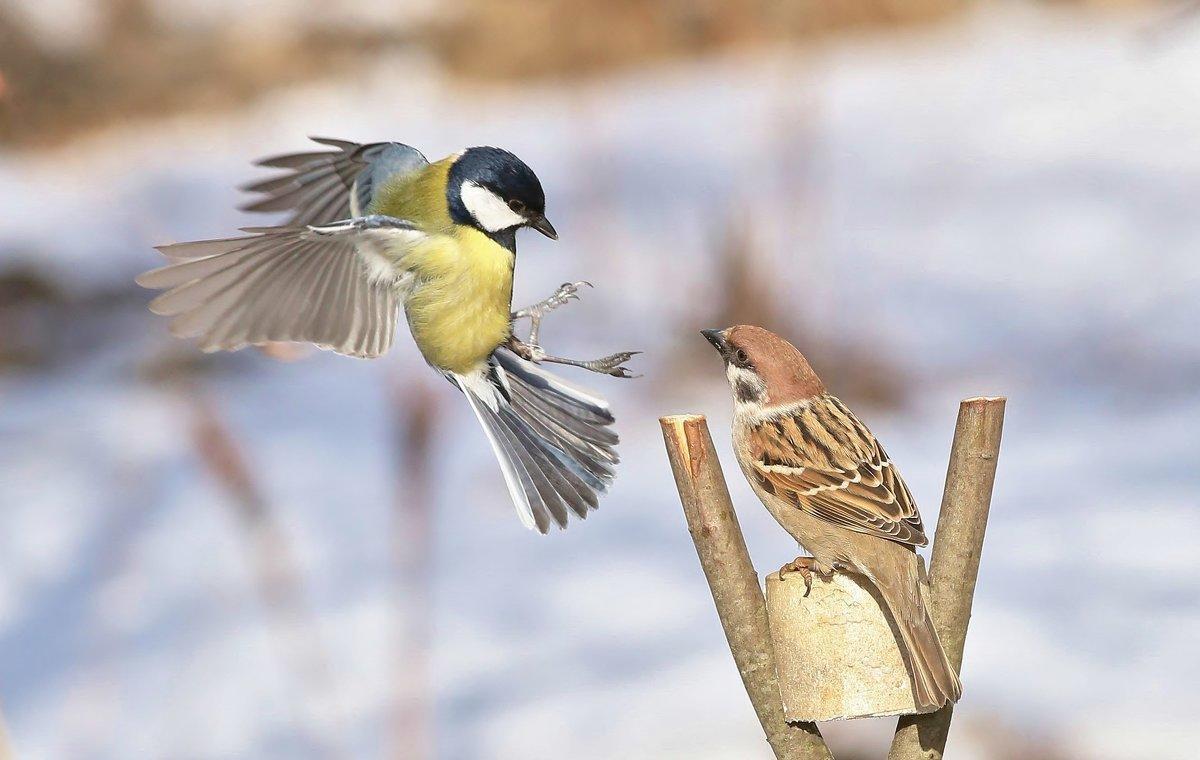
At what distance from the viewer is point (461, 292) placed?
134cm

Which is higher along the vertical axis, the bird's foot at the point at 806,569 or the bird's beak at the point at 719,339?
the bird's beak at the point at 719,339

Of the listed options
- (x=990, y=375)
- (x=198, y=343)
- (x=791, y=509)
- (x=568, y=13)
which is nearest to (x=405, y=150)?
(x=198, y=343)

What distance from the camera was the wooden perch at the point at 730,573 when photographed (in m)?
1.17

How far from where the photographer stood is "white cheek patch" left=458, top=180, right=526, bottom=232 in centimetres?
130

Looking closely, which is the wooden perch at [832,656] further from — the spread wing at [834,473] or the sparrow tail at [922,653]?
the spread wing at [834,473]

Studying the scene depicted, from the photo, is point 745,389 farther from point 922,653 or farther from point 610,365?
point 922,653

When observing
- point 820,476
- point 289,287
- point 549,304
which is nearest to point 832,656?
point 820,476

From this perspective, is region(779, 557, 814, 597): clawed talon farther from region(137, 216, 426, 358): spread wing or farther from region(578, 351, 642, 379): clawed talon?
region(137, 216, 426, 358): spread wing

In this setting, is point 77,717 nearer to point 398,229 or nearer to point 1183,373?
point 398,229

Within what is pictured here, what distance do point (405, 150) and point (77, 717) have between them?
159 cm

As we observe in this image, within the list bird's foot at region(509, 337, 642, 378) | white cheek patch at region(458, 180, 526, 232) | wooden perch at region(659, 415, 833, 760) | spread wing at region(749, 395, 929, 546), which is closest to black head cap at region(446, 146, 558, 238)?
white cheek patch at region(458, 180, 526, 232)

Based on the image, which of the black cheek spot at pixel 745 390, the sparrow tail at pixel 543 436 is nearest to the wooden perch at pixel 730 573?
the sparrow tail at pixel 543 436

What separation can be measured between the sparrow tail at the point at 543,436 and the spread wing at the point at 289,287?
152 millimetres

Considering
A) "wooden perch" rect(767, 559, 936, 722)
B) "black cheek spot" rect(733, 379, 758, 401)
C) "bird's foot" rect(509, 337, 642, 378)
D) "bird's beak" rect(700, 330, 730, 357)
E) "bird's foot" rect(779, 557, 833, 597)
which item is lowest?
"wooden perch" rect(767, 559, 936, 722)
